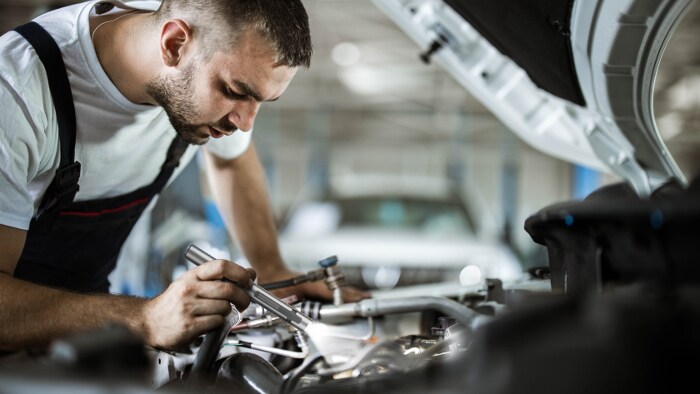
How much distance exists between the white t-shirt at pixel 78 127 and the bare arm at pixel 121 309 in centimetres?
12

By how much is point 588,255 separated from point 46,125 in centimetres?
96

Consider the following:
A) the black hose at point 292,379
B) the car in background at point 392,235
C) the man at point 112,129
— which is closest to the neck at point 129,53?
the man at point 112,129

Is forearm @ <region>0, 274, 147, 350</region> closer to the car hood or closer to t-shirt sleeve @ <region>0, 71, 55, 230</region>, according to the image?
t-shirt sleeve @ <region>0, 71, 55, 230</region>

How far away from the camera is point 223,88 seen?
1.39m

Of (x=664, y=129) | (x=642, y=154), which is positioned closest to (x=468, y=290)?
(x=642, y=154)

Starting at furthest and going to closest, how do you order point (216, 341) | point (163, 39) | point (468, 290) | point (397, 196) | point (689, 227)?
point (397, 196)
point (468, 290)
point (163, 39)
point (216, 341)
point (689, 227)

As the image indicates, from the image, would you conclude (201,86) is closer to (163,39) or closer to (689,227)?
(163,39)

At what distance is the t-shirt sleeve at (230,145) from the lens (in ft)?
6.30

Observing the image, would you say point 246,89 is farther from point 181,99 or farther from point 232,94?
point 181,99

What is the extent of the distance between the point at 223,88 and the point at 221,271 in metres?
0.46

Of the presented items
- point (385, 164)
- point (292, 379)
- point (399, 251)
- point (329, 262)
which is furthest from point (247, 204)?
point (385, 164)

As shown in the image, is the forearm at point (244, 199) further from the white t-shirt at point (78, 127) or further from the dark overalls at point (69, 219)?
the white t-shirt at point (78, 127)

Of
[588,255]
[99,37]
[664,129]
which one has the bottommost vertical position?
[664,129]

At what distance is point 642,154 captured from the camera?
5.20ft
